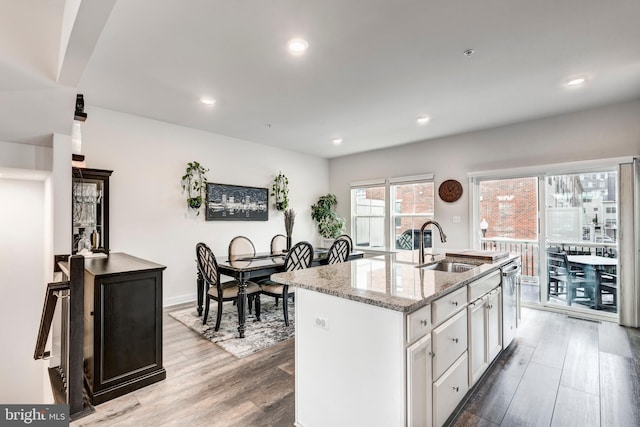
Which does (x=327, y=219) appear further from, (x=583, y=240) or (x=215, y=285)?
(x=583, y=240)

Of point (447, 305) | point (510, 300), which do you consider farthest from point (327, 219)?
point (447, 305)

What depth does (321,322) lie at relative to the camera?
5.58 feet

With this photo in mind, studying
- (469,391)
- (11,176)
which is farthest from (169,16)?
(469,391)

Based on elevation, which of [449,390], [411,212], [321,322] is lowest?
[449,390]

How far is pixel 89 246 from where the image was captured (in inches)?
134

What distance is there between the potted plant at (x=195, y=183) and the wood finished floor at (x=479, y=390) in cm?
216

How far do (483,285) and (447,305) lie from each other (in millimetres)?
720

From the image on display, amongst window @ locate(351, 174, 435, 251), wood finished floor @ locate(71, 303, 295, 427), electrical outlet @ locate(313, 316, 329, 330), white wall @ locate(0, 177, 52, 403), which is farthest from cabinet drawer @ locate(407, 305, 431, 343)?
window @ locate(351, 174, 435, 251)

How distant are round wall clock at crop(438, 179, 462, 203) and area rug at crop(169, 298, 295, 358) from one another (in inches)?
126

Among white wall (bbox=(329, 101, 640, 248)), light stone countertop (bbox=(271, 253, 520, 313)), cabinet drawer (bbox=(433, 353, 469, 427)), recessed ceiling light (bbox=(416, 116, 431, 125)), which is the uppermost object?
recessed ceiling light (bbox=(416, 116, 431, 125))

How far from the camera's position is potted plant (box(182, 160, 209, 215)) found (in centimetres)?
465

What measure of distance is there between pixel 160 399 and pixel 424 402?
183 cm

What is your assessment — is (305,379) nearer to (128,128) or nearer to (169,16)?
(169,16)

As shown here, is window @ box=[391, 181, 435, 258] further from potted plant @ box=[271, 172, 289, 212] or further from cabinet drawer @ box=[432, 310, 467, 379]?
cabinet drawer @ box=[432, 310, 467, 379]
